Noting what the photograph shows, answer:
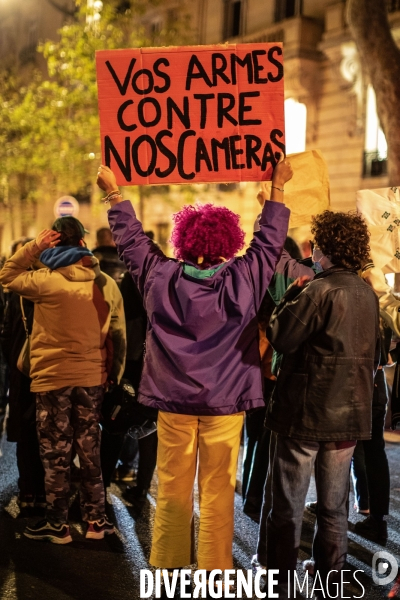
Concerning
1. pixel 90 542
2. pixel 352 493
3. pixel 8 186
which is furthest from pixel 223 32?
pixel 90 542

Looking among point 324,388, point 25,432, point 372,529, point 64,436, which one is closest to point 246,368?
point 324,388

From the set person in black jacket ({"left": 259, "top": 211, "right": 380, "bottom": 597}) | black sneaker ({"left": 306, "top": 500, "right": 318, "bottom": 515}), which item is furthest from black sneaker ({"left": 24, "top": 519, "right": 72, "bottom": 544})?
black sneaker ({"left": 306, "top": 500, "right": 318, "bottom": 515})

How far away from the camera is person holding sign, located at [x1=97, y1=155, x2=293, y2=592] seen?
3.92 m

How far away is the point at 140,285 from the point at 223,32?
19.7 metres

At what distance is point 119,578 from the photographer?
178 inches

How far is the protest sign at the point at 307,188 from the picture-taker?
17.0 feet

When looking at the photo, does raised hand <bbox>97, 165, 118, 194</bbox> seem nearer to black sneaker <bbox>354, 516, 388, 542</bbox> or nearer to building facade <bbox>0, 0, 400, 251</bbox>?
black sneaker <bbox>354, 516, 388, 542</bbox>

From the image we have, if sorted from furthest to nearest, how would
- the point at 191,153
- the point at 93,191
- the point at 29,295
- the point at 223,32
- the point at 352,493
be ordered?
the point at 93,191 < the point at 223,32 < the point at 352,493 < the point at 29,295 < the point at 191,153

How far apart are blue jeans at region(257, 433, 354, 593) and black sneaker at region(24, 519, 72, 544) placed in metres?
1.57

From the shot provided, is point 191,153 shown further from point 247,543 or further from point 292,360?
point 247,543

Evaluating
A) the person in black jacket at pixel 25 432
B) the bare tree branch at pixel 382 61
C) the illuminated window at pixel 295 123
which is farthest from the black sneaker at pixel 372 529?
the illuminated window at pixel 295 123

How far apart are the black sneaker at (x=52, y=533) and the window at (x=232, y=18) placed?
19112 millimetres

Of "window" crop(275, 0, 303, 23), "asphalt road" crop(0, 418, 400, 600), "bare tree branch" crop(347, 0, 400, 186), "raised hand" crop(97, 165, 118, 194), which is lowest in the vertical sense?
"asphalt road" crop(0, 418, 400, 600)

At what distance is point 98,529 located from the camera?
518 cm
